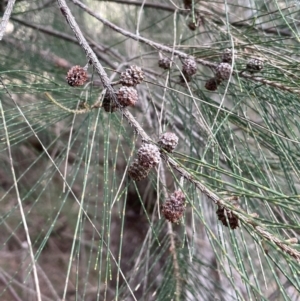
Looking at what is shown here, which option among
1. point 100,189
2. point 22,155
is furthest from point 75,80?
point 100,189

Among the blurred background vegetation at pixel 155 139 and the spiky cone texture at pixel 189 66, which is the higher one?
the spiky cone texture at pixel 189 66

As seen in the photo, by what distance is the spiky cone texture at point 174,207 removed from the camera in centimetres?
48

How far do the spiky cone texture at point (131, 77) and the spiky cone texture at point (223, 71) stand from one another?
0.46 ft

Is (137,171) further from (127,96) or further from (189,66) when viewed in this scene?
(189,66)

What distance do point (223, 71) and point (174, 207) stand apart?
0.26 meters

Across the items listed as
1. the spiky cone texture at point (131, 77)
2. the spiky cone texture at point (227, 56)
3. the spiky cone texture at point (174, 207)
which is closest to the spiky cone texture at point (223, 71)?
the spiky cone texture at point (227, 56)

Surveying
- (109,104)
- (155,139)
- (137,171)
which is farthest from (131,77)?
(155,139)

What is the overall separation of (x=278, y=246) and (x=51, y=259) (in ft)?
6.80

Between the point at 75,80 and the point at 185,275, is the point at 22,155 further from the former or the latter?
the point at 75,80

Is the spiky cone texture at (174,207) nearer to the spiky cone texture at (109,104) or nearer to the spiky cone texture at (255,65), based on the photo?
the spiky cone texture at (109,104)

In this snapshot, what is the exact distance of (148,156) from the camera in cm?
46

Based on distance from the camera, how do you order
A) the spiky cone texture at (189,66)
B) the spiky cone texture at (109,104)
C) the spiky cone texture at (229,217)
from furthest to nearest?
the spiky cone texture at (189,66)
the spiky cone texture at (109,104)
the spiky cone texture at (229,217)

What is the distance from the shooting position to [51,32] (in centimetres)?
129

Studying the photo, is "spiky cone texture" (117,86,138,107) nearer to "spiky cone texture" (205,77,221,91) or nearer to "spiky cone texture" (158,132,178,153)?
"spiky cone texture" (158,132,178,153)
